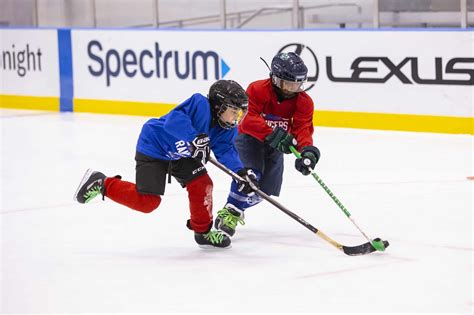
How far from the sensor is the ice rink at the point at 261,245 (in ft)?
12.4

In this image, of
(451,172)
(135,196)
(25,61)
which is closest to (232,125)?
(135,196)

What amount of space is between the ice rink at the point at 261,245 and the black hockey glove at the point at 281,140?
459 mm

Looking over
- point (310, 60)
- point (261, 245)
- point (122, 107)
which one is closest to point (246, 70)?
point (310, 60)

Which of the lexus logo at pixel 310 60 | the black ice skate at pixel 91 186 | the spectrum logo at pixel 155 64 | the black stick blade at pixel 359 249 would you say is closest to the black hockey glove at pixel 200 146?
the black ice skate at pixel 91 186

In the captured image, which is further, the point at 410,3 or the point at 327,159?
the point at 410,3

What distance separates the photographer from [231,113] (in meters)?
4.31

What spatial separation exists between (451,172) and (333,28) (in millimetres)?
2558

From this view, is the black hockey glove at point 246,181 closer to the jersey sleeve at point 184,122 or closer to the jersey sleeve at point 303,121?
the jersey sleeve at point 184,122

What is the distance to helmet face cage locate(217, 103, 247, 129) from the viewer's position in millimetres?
4301

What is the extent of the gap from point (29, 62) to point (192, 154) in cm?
677

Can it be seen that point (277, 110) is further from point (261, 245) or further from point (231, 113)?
point (261, 245)

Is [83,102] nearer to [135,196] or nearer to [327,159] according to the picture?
[327,159]

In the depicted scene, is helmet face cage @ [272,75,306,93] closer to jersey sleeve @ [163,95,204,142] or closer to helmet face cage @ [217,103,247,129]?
helmet face cage @ [217,103,247,129]

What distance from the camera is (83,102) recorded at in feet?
33.7
